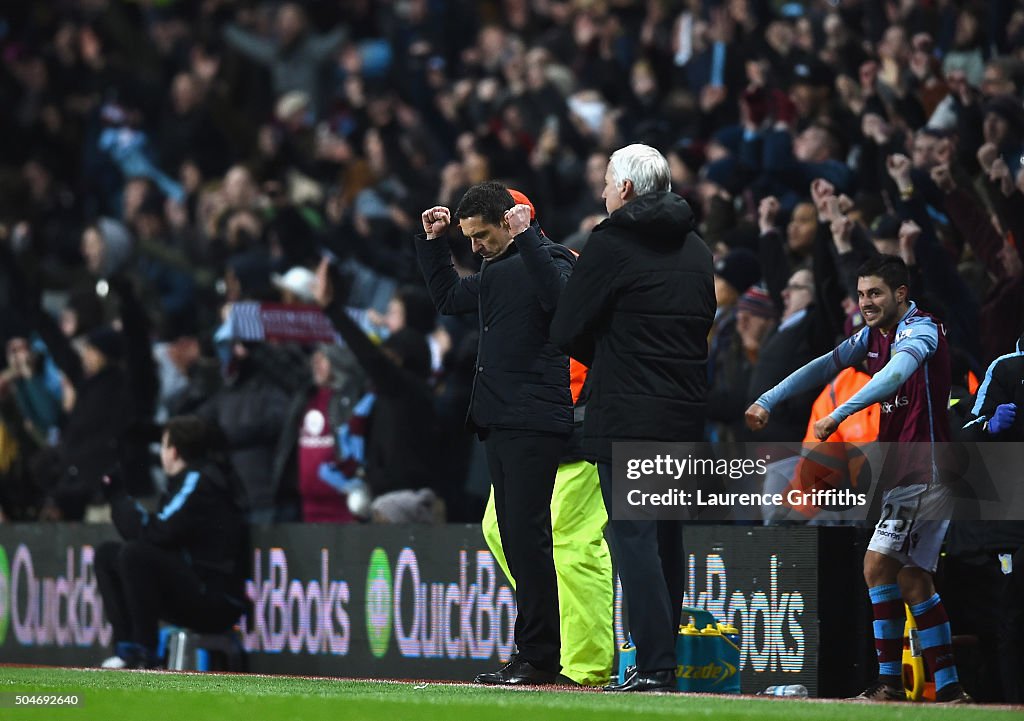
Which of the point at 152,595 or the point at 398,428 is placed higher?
the point at 398,428

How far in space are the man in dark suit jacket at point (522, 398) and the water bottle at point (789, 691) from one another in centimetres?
104

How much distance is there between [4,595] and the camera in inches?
472

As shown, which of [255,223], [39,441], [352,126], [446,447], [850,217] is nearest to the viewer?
[850,217]

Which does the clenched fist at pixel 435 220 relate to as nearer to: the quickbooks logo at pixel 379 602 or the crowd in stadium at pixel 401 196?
the crowd in stadium at pixel 401 196

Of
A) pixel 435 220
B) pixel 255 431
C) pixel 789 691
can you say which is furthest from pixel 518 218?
pixel 255 431

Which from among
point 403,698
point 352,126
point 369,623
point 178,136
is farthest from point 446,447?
point 178,136

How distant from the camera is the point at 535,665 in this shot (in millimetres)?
7578

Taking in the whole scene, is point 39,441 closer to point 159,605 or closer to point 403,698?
point 159,605

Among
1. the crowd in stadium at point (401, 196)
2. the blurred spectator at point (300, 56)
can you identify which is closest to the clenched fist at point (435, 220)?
the crowd in stadium at point (401, 196)

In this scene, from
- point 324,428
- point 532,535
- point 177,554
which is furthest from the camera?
point 324,428

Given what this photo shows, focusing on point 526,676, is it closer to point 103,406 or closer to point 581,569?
point 581,569

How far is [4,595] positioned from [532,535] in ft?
18.4

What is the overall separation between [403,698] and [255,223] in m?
8.29

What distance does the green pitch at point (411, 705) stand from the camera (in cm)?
617
